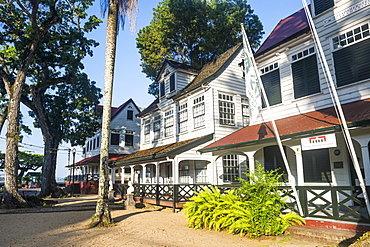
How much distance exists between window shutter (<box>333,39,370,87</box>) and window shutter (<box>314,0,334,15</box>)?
2048 millimetres

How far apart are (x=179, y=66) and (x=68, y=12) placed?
902 centimetres

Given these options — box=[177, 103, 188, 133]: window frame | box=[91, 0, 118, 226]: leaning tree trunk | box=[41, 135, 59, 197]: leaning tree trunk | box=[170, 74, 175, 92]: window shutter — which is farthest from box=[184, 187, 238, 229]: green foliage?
box=[41, 135, 59, 197]: leaning tree trunk

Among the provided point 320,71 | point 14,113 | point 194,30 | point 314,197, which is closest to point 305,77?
point 320,71

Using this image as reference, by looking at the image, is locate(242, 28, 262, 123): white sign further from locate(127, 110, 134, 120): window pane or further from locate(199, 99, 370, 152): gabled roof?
locate(127, 110, 134, 120): window pane

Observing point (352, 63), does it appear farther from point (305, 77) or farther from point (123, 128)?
point (123, 128)

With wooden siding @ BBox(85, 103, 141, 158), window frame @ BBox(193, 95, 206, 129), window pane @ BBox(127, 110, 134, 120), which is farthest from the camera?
window pane @ BBox(127, 110, 134, 120)

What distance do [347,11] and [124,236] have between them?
1113 cm

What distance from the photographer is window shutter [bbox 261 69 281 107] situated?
13.1 m

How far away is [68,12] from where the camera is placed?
67.7 feet

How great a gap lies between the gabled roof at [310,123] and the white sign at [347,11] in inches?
134

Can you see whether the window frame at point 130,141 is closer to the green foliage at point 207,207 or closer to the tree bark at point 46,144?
the tree bark at point 46,144

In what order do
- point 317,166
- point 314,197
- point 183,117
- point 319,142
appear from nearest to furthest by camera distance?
point 314,197
point 319,142
point 317,166
point 183,117

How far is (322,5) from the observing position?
1146cm

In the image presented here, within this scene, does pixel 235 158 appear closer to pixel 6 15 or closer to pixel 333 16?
pixel 333 16
